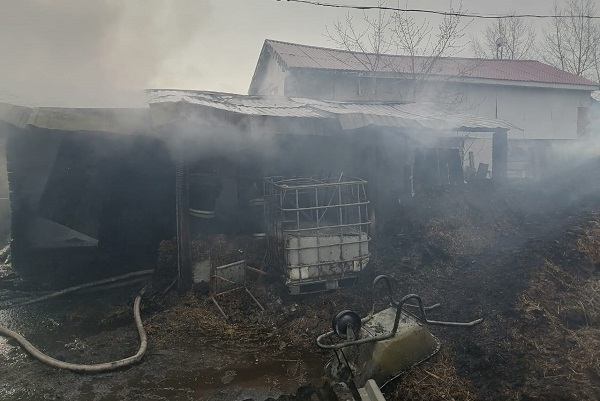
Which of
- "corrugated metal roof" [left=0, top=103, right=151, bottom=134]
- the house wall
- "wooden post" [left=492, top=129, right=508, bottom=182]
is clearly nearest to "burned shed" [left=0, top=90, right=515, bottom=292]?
"corrugated metal roof" [left=0, top=103, right=151, bottom=134]

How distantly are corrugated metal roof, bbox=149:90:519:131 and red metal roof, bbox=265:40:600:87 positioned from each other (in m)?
7.48

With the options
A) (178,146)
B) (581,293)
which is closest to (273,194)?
(178,146)

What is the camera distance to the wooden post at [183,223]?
328 inches

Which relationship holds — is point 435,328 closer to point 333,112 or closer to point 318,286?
point 318,286

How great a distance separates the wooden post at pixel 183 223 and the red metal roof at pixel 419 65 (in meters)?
10.6

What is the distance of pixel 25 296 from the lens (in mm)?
8469

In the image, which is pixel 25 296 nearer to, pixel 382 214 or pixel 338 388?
pixel 338 388

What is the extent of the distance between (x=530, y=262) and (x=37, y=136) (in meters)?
10.7

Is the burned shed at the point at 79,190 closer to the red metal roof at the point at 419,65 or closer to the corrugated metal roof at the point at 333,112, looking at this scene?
the corrugated metal roof at the point at 333,112

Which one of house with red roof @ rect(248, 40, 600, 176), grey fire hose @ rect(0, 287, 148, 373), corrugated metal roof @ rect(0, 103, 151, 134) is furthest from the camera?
house with red roof @ rect(248, 40, 600, 176)

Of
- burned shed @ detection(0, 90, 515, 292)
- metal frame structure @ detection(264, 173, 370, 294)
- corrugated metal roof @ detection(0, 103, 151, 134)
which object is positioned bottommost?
metal frame structure @ detection(264, 173, 370, 294)

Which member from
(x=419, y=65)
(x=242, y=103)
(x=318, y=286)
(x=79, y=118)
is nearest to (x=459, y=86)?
(x=419, y=65)

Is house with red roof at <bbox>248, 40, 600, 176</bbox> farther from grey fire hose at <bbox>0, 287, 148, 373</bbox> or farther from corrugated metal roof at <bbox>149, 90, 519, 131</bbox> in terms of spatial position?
grey fire hose at <bbox>0, 287, 148, 373</bbox>

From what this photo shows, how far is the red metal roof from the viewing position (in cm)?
1890
